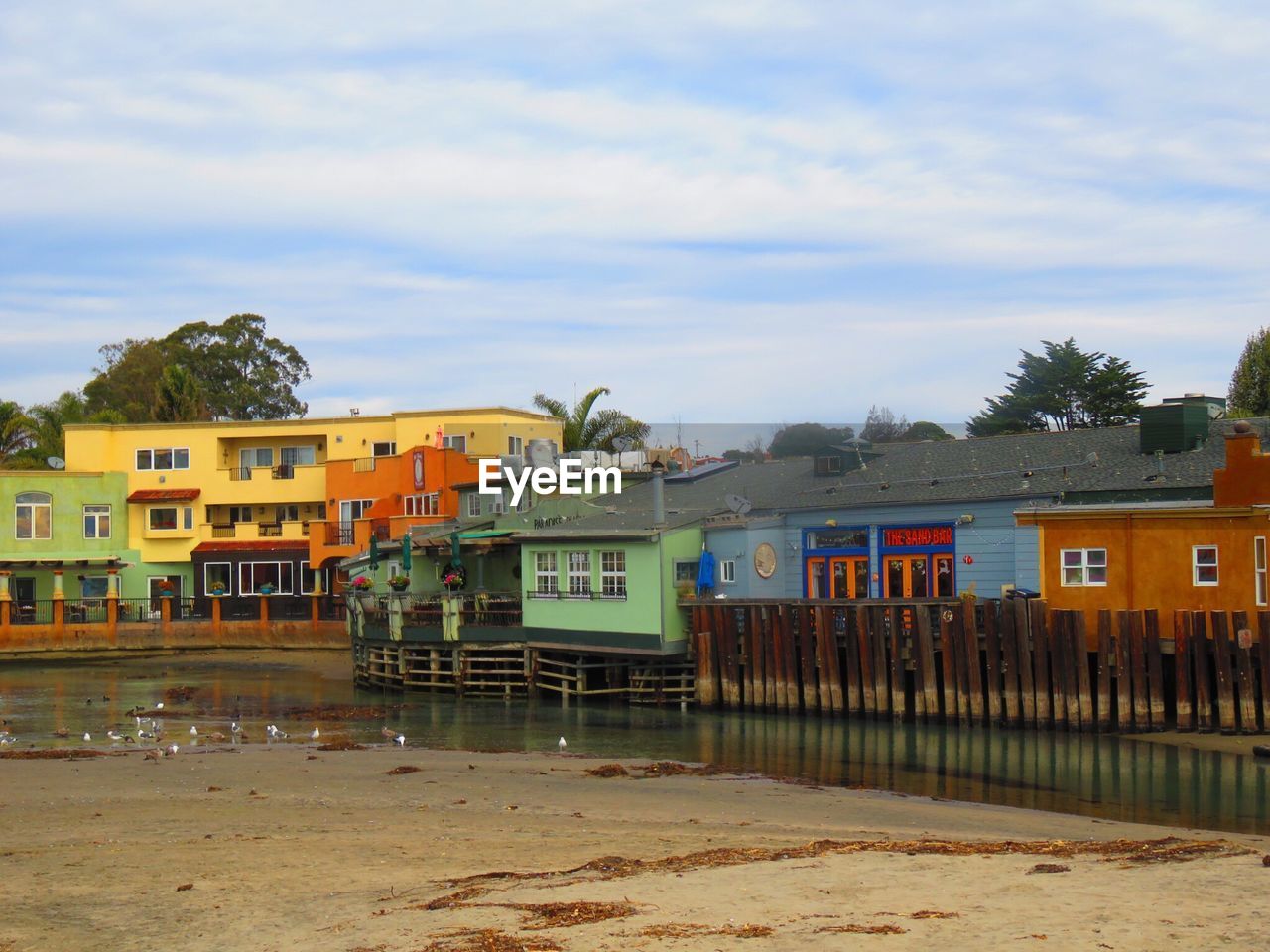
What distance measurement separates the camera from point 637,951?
12.6 metres

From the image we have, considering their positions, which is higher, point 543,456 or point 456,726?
point 543,456

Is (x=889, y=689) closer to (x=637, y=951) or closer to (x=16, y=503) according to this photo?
(x=637, y=951)

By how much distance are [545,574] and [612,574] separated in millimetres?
3526

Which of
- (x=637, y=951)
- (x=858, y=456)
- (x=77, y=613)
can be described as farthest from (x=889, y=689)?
(x=77, y=613)

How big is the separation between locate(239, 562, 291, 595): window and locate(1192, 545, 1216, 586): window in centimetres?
4991

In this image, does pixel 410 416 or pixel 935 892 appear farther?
pixel 410 416

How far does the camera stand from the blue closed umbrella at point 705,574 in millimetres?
43094

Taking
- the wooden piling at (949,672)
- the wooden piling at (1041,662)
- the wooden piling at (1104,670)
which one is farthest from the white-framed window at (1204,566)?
the wooden piling at (949,672)

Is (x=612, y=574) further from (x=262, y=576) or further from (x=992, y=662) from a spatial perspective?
(x=262, y=576)

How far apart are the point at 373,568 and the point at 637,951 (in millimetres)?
45361

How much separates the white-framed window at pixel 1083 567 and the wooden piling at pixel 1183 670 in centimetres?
307

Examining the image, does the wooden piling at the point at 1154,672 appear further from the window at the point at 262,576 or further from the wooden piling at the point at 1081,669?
the window at the point at 262,576

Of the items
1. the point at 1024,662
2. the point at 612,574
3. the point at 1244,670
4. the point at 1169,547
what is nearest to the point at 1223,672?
the point at 1244,670

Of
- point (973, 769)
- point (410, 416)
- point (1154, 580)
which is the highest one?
point (410, 416)
